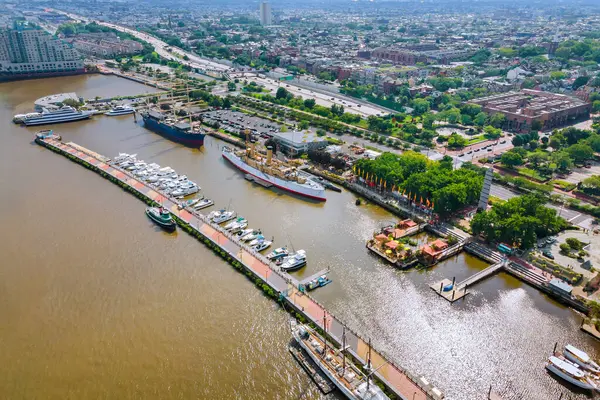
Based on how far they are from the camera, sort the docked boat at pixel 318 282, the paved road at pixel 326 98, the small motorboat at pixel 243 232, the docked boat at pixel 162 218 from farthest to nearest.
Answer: the paved road at pixel 326 98 < the docked boat at pixel 162 218 < the small motorboat at pixel 243 232 < the docked boat at pixel 318 282

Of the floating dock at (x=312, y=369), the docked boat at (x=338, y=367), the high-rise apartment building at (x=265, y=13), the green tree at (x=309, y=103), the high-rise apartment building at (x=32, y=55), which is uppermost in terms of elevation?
the high-rise apartment building at (x=265, y=13)

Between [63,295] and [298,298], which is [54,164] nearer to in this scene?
[63,295]

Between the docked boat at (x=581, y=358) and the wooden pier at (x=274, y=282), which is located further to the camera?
the docked boat at (x=581, y=358)

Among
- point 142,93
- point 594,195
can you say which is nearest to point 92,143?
point 142,93

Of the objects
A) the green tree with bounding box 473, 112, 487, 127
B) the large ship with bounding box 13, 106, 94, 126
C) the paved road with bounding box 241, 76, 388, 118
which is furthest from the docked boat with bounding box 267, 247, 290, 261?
the large ship with bounding box 13, 106, 94, 126

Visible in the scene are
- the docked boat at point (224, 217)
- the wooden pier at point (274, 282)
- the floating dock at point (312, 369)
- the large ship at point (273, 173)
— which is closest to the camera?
the wooden pier at point (274, 282)

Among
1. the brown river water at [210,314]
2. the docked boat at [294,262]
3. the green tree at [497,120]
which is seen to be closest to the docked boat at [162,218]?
the brown river water at [210,314]

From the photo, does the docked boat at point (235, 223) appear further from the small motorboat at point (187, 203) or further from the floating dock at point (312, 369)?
the floating dock at point (312, 369)

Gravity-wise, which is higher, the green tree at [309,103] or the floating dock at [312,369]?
the green tree at [309,103]
